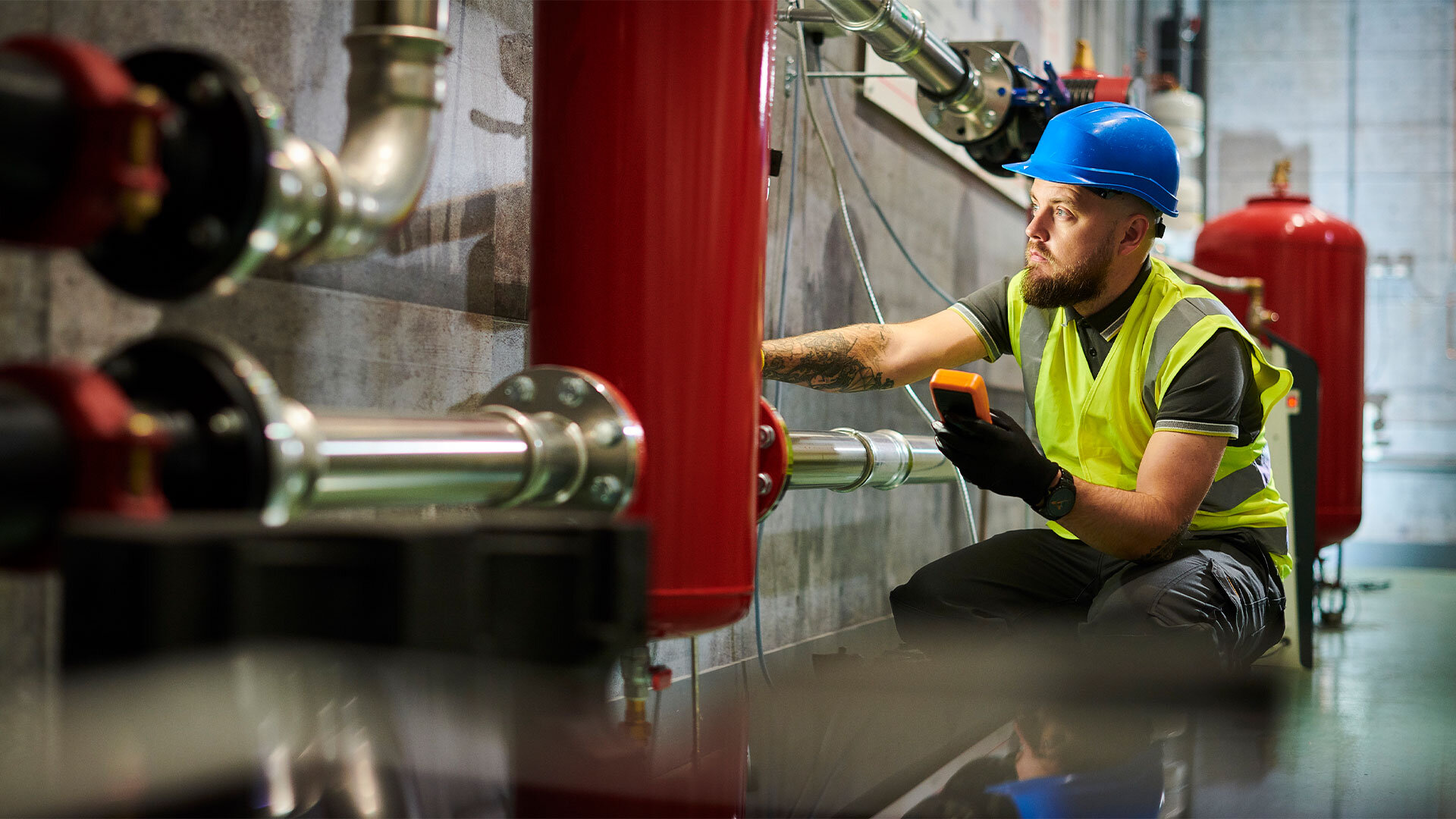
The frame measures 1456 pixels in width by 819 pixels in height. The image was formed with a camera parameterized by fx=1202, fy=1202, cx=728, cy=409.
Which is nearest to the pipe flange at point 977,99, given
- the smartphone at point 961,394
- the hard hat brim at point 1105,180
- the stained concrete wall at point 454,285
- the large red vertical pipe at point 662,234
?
the stained concrete wall at point 454,285

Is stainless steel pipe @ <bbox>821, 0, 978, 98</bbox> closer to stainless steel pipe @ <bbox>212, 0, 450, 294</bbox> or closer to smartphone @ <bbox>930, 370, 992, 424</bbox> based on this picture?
smartphone @ <bbox>930, 370, 992, 424</bbox>

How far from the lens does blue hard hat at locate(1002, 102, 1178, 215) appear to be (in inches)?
64.6

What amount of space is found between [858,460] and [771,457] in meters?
0.29

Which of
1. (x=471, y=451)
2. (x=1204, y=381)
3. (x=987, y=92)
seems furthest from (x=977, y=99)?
(x=471, y=451)

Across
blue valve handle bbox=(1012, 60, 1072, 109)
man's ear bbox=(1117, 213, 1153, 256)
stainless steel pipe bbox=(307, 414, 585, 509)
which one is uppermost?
blue valve handle bbox=(1012, 60, 1072, 109)

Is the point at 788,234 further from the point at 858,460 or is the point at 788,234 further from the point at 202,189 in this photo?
the point at 202,189

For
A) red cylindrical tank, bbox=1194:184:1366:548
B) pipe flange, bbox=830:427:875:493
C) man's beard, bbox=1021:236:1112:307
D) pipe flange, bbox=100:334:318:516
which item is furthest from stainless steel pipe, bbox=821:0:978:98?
red cylindrical tank, bbox=1194:184:1366:548

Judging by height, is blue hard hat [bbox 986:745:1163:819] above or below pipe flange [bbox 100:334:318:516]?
below

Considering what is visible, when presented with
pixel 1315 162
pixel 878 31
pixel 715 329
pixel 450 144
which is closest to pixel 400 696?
pixel 715 329

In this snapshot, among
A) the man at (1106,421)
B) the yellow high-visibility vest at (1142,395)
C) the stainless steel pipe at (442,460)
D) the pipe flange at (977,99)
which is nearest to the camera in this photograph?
the stainless steel pipe at (442,460)

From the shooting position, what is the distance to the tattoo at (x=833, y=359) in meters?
1.62

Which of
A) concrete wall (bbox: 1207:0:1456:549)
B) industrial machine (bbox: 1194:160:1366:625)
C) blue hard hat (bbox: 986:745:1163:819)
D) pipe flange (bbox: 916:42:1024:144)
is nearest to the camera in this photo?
blue hard hat (bbox: 986:745:1163:819)

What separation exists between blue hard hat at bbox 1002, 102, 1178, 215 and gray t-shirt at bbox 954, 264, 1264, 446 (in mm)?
140

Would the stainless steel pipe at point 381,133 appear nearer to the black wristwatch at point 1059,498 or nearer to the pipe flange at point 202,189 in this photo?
the pipe flange at point 202,189
